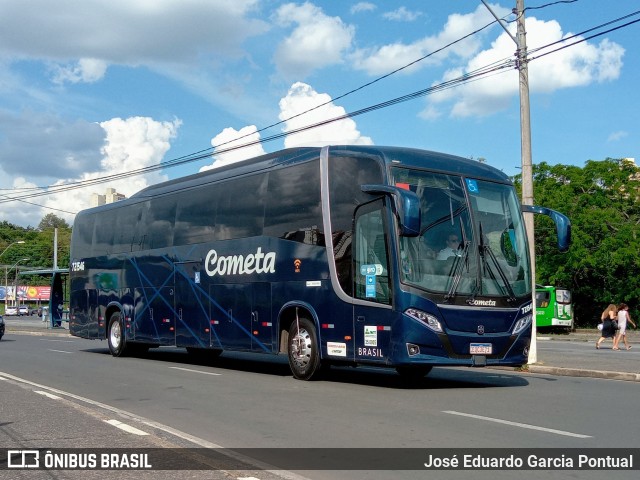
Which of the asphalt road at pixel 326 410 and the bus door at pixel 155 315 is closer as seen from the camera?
the asphalt road at pixel 326 410

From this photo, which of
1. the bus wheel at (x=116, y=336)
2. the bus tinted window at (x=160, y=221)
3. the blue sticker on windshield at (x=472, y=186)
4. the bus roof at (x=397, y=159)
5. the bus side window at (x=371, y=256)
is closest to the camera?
the bus side window at (x=371, y=256)

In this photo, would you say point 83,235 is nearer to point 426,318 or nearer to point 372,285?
point 372,285

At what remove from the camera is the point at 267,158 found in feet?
54.1

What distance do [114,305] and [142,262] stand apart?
97.1 inches

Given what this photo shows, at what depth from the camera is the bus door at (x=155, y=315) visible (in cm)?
1959

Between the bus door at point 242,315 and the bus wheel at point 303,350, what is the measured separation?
756 millimetres

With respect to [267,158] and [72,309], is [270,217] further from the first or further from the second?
[72,309]

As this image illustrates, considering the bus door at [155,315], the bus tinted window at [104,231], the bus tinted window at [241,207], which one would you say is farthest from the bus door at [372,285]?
the bus tinted window at [104,231]

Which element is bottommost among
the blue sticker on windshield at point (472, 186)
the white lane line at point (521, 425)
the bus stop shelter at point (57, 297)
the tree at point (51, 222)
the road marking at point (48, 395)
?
the white lane line at point (521, 425)

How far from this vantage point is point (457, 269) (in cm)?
1296

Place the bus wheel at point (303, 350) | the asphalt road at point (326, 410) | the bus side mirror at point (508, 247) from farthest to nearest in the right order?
the bus wheel at point (303, 350) < the bus side mirror at point (508, 247) < the asphalt road at point (326, 410)

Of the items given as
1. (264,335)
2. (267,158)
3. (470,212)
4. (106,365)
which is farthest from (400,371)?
(106,365)

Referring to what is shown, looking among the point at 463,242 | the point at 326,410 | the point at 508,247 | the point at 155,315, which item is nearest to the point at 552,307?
the point at 155,315

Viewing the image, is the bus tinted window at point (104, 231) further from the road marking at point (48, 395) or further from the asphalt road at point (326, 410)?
the road marking at point (48, 395)
